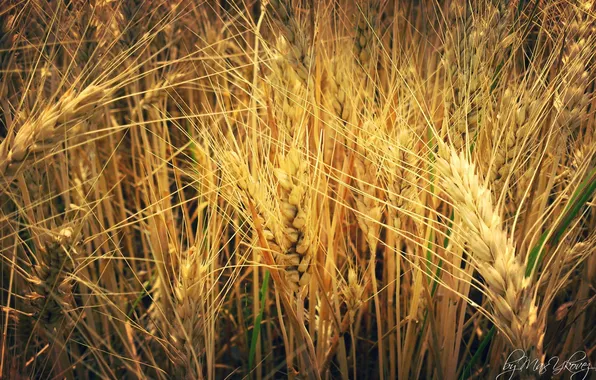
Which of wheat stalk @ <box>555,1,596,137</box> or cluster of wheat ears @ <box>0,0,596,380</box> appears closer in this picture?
cluster of wheat ears @ <box>0,0,596,380</box>

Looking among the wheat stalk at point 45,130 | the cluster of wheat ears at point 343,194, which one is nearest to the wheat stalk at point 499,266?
the cluster of wheat ears at point 343,194

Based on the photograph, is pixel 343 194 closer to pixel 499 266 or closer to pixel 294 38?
pixel 294 38

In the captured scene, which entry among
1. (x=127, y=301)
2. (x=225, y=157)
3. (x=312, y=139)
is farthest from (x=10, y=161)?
(x=127, y=301)

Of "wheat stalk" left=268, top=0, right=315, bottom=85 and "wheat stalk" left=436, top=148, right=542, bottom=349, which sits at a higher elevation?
"wheat stalk" left=268, top=0, right=315, bottom=85

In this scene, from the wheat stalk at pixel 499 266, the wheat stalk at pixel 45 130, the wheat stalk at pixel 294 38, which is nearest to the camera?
the wheat stalk at pixel 499 266

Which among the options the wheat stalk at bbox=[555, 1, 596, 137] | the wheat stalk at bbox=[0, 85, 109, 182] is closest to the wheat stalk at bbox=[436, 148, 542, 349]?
the wheat stalk at bbox=[555, 1, 596, 137]

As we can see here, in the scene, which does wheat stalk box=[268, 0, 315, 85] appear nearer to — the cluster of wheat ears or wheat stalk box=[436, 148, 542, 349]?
the cluster of wheat ears

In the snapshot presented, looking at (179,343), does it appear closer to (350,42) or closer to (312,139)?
(312,139)

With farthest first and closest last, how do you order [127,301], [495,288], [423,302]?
1. [127,301]
2. [423,302]
3. [495,288]

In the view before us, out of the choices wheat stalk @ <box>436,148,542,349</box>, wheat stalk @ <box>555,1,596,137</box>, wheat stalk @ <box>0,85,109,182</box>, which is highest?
wheat stalk @ <box>555,1,596,137</box>

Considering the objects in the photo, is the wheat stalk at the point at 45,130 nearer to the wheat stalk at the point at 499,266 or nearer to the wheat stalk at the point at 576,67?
the wheat stalk at the point at 499,266

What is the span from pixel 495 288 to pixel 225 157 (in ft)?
1.87

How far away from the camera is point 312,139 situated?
1.36 metres

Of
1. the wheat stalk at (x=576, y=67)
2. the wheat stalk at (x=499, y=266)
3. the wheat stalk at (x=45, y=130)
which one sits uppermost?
the wheat stalk at (x=576, y=67)
